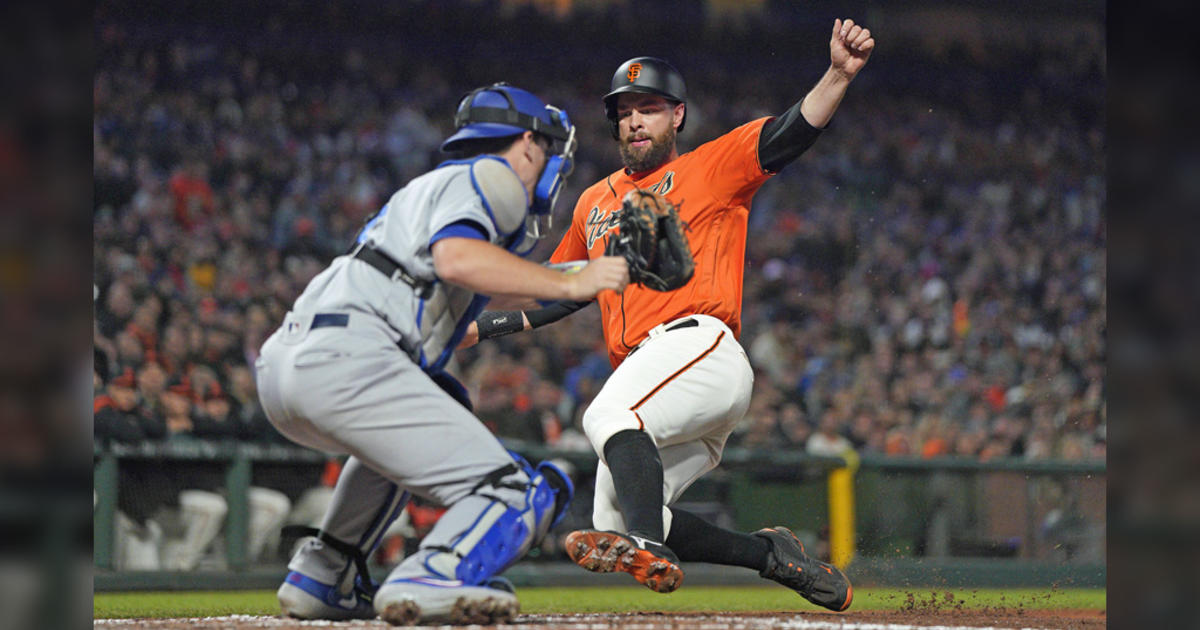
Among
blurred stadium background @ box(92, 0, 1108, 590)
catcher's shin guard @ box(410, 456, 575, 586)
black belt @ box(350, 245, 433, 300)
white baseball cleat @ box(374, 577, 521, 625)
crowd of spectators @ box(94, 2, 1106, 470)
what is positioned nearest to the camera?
white baseball cleat @ box(374, 577, 521, 625)

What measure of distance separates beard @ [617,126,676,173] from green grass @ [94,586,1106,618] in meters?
2.00

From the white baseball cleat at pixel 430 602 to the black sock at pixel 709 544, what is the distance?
108 centimetres

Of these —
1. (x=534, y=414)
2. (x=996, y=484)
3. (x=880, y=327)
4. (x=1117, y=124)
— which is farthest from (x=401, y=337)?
(x=880, y=327)

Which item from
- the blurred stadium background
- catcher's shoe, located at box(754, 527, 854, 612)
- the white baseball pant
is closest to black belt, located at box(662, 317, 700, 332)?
the white baseball pant

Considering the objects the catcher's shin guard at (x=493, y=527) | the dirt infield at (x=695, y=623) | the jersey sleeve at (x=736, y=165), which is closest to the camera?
the catcher's shin guard at (x=493, y=527)

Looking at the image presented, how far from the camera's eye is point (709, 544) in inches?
155

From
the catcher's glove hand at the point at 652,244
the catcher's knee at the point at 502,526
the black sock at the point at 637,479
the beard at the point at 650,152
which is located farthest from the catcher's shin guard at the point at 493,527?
the beard at the point at 650,152

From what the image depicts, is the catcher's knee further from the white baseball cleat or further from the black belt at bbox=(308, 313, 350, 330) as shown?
the black belt at bbox=(308, 313, 350, 330)

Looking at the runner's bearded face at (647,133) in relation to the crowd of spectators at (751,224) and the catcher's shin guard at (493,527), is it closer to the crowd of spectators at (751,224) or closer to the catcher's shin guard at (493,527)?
the catcher's shin guard at (493,527)

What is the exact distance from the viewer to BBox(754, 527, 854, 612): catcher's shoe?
4.03 meters

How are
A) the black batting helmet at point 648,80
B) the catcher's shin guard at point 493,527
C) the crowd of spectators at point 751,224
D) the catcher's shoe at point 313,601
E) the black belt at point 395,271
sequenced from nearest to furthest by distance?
the catcher's shin guard at point 493,527, the black belt at point 395,271, the catcher's shoe at point 313,601, the black batting helmet at point 648,80, the crowd of spectators at point 751,224

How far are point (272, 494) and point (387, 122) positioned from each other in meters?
5.78

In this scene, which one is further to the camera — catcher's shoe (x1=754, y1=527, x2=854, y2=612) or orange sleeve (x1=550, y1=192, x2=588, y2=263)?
orange sleeve (x1=550, y1=192, x2=588, y2=263)

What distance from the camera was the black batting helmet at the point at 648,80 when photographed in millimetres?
4199
